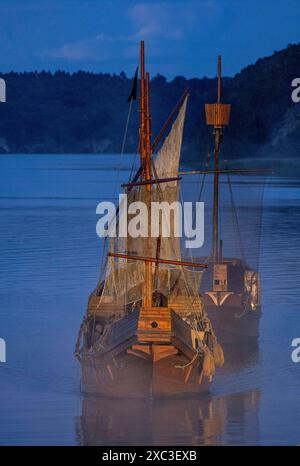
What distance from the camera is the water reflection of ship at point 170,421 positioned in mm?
23391

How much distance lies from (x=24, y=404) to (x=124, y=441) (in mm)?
2844

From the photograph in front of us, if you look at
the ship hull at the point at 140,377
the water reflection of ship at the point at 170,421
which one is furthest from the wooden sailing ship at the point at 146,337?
the water reflection of ship at the point at 170,421

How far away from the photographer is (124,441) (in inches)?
917

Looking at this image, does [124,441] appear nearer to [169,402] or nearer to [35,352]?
[169,402]

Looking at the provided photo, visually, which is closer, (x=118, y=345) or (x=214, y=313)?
(x=118, y=345)

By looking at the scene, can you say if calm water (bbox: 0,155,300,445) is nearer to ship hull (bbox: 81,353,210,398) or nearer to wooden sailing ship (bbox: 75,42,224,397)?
ship hull (bbox: 81,353,210,398)

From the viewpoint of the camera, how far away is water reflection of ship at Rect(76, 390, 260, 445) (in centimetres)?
2339

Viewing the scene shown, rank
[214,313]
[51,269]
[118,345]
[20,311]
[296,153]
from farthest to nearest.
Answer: [296,153] < [51,269] < [20,311] < [214,313] < [118,345]

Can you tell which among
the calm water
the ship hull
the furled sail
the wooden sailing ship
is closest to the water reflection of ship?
the calm water

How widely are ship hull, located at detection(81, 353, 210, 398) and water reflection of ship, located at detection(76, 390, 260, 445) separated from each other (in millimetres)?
192

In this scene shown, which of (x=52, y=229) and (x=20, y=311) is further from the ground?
(x=52, y=229)

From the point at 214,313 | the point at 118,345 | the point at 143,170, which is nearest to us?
the point at 118,345
